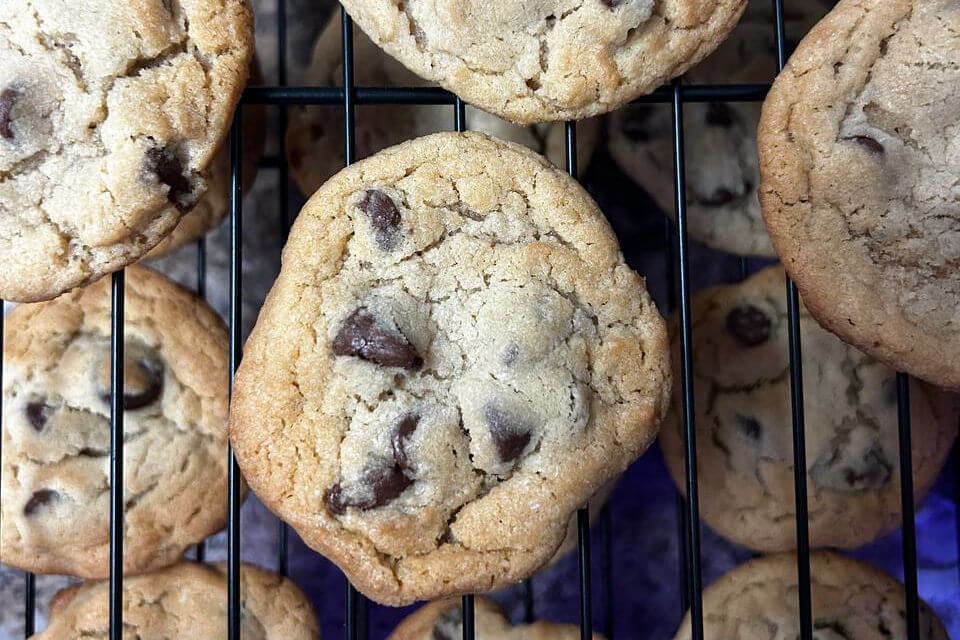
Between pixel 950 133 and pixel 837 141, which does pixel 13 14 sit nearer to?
pixel 837 141

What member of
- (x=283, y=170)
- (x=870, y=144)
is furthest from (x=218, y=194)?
(x=870, y=144)

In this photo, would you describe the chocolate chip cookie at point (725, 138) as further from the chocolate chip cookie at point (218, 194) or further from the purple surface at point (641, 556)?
the chocolate chip cookie at point (218, 194)

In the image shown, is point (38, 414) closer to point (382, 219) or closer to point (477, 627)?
point (382, 219)

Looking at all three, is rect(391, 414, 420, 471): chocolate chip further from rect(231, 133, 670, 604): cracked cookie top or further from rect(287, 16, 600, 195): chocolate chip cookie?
rect(287, 16, 600, 195): chocolate chip cookie

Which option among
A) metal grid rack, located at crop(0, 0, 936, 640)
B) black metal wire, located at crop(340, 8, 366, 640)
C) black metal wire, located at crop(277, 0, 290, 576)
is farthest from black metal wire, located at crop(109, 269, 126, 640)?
black metal wire, located at crop(277, 0, 290, 576)

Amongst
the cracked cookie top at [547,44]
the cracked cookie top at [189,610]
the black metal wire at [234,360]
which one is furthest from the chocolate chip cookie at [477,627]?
the cracked cookie top at [547,44]

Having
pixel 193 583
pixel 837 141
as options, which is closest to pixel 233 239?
pixel 193 583
